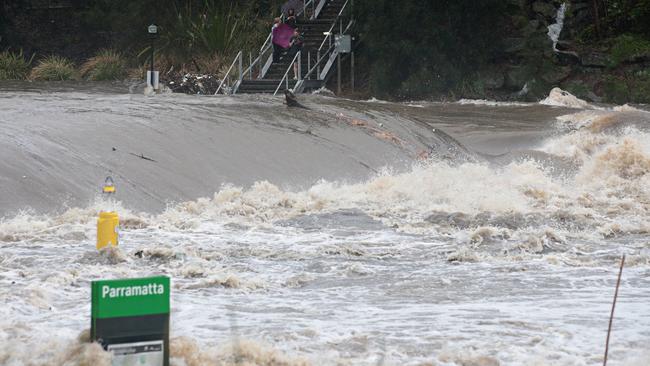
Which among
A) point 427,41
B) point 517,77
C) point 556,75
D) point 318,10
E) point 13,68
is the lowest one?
point 13,68

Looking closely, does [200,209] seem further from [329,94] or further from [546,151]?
[329,94]

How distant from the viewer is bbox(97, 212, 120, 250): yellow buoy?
7870 mm

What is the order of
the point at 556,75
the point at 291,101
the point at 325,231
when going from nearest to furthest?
the point at 325,231 < the point at 291,101 < the point at 556,75

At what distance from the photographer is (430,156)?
14664 mm

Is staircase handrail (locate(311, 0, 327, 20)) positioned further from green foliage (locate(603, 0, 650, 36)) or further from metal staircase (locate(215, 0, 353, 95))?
green foliage (locate(603, 0, 650, 36))

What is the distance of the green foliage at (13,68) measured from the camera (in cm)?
3212

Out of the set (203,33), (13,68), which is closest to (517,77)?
(203,33)

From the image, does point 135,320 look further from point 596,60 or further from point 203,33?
point 203,33

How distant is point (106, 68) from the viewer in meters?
31.4

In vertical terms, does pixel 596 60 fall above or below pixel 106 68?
above

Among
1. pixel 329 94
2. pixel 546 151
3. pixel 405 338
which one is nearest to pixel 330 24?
pixel 329 94

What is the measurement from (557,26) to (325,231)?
1893 cm

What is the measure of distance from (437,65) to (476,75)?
106 cm

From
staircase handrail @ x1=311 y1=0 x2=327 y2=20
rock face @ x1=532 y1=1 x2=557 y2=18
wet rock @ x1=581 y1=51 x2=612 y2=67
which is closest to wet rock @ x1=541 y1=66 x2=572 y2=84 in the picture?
wet rock @ x1=581 y1=51 x2=612 y2=67
